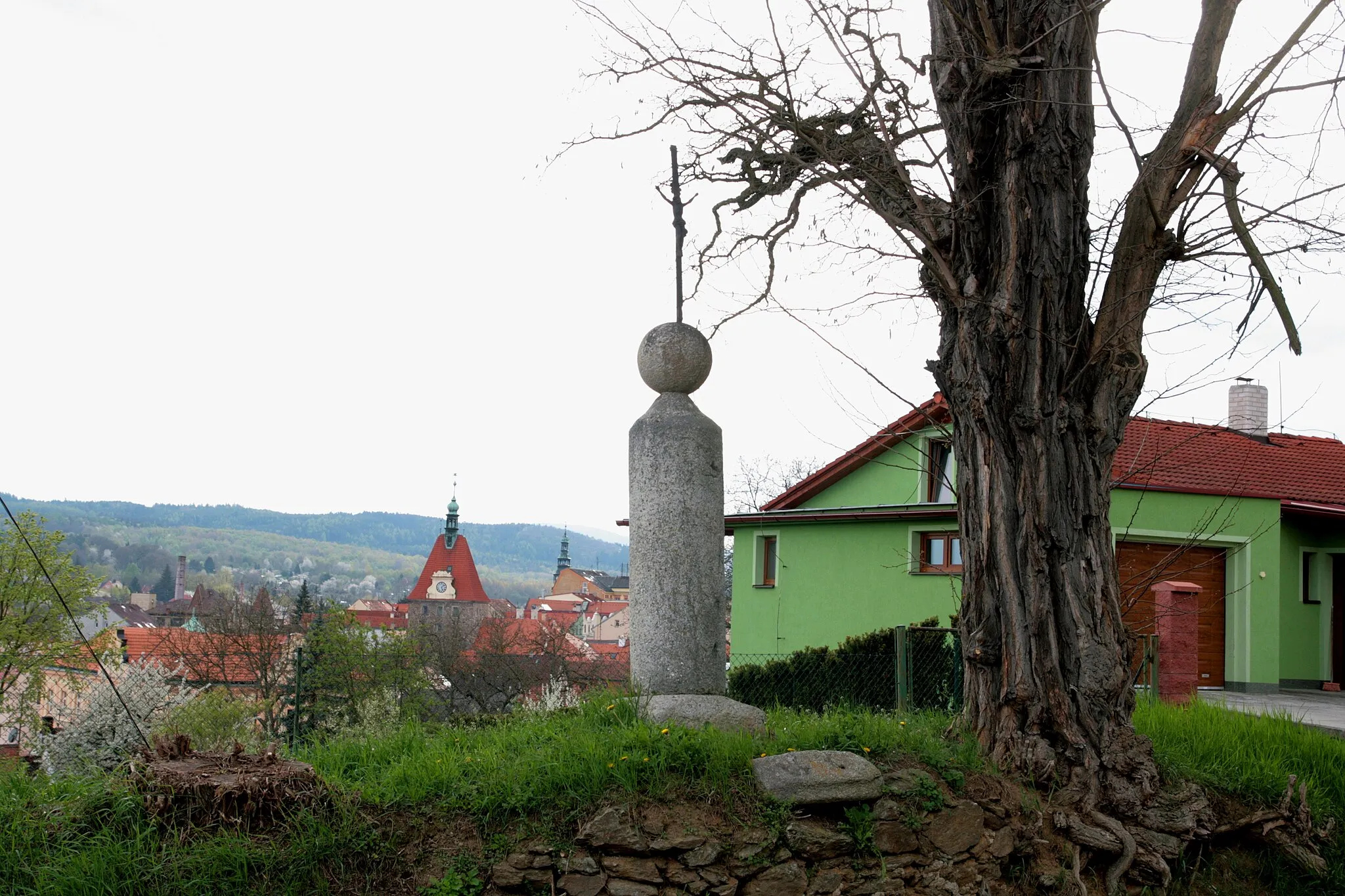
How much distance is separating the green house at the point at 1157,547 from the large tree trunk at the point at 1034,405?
29.3 ft

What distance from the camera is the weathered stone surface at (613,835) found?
4.84 meters

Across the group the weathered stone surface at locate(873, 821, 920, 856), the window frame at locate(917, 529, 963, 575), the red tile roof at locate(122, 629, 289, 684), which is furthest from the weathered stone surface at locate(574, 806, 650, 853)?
the red tile roof at locate(122, 629, 289, 684)

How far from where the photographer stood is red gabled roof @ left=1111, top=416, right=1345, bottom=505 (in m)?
18.8

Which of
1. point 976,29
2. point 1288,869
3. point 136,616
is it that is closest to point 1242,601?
point 1288,869

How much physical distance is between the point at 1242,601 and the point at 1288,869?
13.5m

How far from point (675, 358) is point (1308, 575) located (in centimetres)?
Answer: 1704

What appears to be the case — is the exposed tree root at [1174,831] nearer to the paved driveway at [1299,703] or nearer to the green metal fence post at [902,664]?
the paved driveway at [1299,703]

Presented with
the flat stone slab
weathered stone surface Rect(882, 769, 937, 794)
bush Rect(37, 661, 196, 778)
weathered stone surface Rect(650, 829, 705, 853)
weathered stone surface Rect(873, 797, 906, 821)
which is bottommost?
bush Rect(37, 661, 196, 778)

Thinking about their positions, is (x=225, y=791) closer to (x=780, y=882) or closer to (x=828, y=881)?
(x=780, y=882)

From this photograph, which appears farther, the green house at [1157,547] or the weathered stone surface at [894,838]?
the green house at [1157,547]

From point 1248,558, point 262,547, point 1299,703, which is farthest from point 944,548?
point 262,547

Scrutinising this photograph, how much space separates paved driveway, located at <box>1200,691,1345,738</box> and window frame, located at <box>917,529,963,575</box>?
5155mm

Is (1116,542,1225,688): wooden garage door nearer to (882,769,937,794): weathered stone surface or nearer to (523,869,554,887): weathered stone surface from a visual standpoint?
(882,769,937,794): weathered stone surface

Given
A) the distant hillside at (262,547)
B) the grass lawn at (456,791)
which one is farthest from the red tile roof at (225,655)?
the distant hillside at (262,547)
